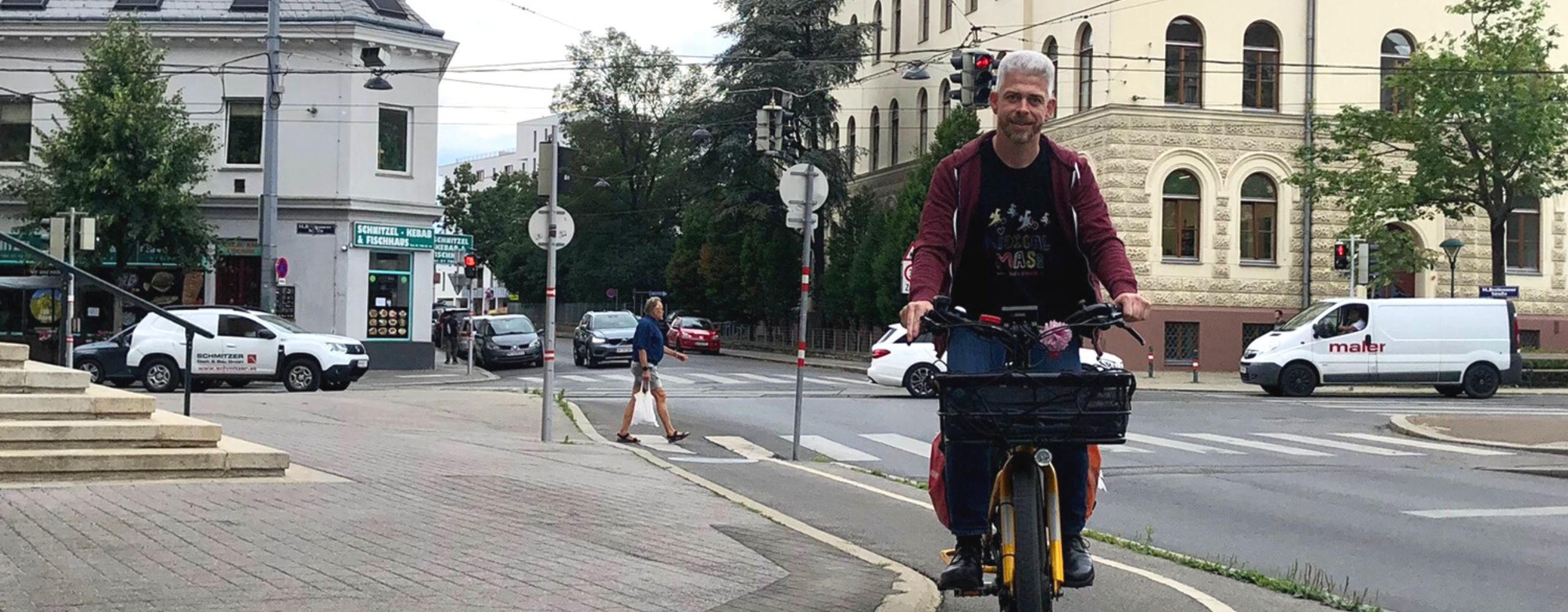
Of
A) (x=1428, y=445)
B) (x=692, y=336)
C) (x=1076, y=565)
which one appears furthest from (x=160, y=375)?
(x=692, y=336)

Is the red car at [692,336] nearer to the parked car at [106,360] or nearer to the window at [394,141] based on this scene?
the window at [394,141]

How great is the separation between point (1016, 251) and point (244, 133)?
119 feet

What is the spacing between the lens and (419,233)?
39594 millimetres

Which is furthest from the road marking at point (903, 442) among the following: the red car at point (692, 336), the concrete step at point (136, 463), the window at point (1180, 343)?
the red car at point (692, 336)

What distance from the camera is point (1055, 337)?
476 cm

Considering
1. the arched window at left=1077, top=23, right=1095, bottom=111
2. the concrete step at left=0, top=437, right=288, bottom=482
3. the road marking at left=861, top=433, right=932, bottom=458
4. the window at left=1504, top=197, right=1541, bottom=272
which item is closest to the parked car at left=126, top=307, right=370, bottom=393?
the road marking at left=861, top=433, right=932, bottom=458

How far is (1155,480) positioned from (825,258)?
144ft

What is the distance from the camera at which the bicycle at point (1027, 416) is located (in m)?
4.55

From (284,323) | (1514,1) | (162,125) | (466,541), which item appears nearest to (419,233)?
(162,125)

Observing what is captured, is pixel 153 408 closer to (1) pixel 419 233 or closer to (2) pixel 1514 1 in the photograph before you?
(1) pixel 419 233

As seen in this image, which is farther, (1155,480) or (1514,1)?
(1514,1)

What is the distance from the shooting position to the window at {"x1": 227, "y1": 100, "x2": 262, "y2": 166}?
126ft

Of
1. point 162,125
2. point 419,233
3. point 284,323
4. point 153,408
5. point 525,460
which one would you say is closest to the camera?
point 153,408

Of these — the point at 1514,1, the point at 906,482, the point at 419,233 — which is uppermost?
the point at 1514,1
